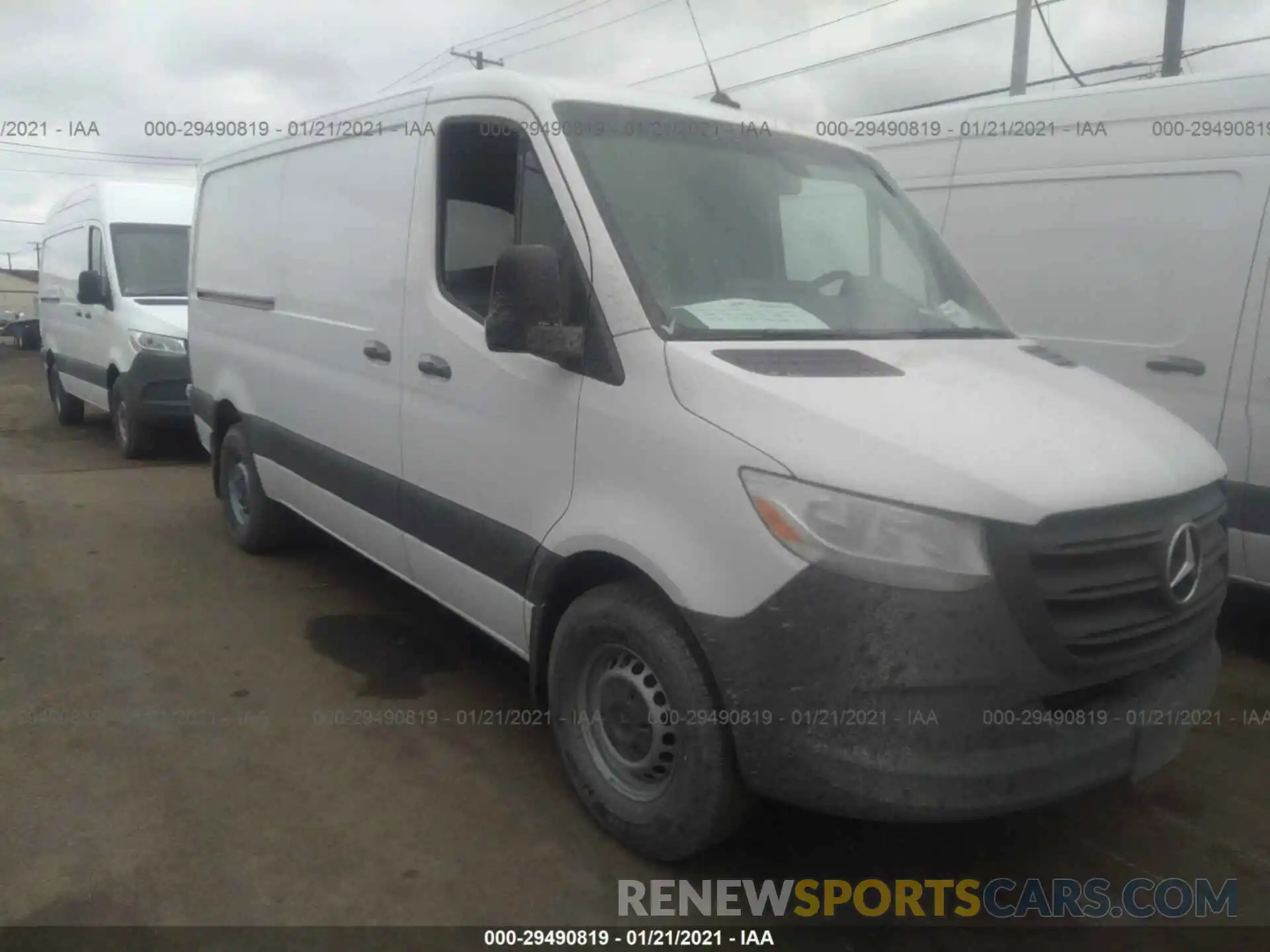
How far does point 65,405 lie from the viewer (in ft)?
38.0

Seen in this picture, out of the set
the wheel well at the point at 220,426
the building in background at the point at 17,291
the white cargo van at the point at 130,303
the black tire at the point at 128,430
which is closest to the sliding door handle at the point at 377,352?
the wheel well at the point at 220,426

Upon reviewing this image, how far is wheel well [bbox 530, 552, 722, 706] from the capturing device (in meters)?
2.79

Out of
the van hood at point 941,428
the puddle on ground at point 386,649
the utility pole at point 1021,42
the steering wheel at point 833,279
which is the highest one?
the utility pole at point 1021,42

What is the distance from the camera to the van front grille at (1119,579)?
8.17ft

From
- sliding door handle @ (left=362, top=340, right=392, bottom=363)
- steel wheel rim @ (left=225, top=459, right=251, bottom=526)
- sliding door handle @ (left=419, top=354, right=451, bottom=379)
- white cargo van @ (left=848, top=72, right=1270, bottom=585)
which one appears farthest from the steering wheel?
steel wheel rim @ (left=225, top=459, right=251, bottom=526)

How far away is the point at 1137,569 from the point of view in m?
2.65

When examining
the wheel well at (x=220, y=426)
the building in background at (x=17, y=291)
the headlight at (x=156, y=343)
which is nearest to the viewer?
the wheel well at (x=220, y=426)

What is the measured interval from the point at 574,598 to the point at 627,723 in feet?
1.40

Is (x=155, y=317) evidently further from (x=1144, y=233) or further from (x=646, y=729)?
(x=1144, y=233)

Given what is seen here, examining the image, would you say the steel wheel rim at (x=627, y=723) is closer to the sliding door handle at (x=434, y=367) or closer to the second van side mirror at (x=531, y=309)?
the second van side mirror at (x=531, y=309)

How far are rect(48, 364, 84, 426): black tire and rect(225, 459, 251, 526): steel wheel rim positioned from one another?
616 cm

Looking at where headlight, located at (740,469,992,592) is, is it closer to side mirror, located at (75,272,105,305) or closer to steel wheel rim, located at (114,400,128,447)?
steel wheel rim, located at (114,400,128,447)

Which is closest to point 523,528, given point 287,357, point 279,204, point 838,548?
point 838,548

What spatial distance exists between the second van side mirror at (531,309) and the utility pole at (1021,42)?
9.69 m
